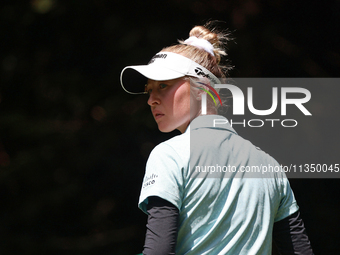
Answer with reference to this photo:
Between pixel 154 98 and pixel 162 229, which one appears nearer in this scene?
pixel 162 229

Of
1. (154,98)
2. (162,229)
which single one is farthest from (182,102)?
(162,229)

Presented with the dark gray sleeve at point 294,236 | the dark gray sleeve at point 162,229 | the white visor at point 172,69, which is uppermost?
the white visor at point 172,69

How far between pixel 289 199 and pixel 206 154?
1.01 ft

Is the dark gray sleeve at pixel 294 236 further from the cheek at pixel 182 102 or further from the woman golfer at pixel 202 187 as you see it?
the cheek at pixel 182 102

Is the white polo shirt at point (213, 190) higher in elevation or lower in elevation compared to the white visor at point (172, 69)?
lower

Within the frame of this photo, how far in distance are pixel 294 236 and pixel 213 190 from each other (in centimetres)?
34

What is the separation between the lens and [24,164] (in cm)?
206

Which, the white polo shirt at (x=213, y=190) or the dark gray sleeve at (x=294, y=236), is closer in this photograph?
the white polo shirt at (x=213, y=190)

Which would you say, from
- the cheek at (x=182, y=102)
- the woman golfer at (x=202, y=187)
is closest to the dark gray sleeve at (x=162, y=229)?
the woman golfer at (x=202, y=187)

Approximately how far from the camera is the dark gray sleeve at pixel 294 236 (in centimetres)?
96

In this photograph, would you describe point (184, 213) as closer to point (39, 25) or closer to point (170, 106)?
point (170, 106)

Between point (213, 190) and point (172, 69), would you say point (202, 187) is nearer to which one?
point (213, 190)

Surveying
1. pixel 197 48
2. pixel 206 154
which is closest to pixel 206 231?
pixel 206 154

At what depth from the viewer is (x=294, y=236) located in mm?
966
